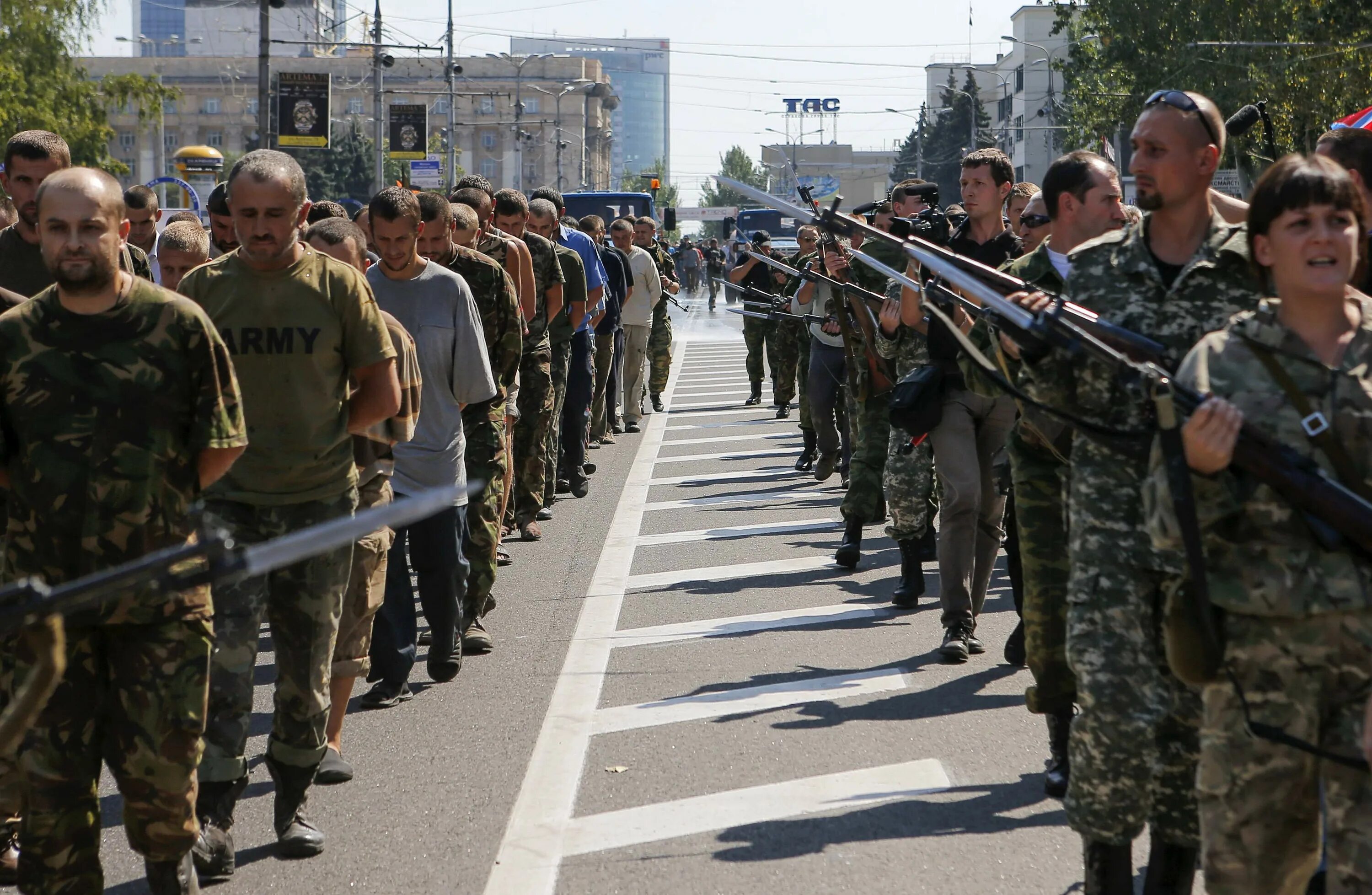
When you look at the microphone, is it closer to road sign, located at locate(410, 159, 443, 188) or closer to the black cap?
the black cap

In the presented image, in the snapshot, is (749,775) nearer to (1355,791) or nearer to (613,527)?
(1355,791)

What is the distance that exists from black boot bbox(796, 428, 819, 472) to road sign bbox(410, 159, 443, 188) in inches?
1556

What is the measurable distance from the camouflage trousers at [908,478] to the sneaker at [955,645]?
90 centimetres

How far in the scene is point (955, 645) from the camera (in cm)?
767

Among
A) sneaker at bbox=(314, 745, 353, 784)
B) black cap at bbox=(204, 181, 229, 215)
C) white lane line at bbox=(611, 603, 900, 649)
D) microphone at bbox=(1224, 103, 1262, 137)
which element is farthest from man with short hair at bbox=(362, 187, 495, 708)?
microphone at bbox=(1224, 103, 1262, 137)

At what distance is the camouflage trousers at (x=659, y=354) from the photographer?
71.4 ft

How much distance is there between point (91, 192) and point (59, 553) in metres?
0.85

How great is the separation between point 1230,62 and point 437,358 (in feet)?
120

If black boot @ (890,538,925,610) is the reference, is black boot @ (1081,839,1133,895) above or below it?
above

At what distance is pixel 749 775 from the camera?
19.7ft

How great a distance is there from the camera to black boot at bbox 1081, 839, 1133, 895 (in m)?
4.33

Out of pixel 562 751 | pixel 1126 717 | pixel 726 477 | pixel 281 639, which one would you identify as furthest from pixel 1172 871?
pixel 726 477

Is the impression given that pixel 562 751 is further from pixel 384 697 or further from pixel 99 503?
pixel 99 503

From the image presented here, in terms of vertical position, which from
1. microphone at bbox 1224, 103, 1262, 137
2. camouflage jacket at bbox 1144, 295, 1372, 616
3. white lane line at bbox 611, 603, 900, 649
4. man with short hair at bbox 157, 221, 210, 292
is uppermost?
microphone at bbox 1224, 103, 1262, 137
